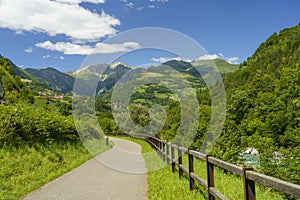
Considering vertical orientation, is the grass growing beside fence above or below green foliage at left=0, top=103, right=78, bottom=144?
below

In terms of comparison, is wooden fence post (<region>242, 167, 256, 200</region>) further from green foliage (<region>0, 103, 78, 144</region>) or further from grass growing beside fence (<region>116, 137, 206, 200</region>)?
green foliage (<region>0, 103, 78, 144</region>)

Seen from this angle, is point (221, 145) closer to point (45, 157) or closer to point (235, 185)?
point (235, 185)

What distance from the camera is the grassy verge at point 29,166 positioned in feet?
26.6

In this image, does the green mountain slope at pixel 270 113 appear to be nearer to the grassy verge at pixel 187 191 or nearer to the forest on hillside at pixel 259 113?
the forest on hillside at pixel 259 113

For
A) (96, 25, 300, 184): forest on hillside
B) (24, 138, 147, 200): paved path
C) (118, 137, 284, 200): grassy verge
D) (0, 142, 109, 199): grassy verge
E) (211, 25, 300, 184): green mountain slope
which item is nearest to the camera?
(118, 137, 284, 200): grassy verge

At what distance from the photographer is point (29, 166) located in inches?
415

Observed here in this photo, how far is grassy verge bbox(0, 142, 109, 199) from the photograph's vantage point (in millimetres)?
8094

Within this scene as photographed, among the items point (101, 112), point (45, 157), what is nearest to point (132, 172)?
point (45, 157)

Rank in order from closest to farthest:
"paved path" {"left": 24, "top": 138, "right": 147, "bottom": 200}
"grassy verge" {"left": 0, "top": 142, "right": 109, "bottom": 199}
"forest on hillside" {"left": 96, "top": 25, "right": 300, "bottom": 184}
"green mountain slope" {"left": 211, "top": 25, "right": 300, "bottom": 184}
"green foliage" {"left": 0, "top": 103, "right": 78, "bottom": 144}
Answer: "paved path" {"left": 24, "top": 138, "right": 147, "bottom": 200}, "grassy verge" {"left": 0, "top": 142, "right": 109, "bottom": 199}, "green mountain slope" {"left": 211, "top": 25, "right": 300, "bottom": 184}, "forest on hillside" {"left": 96, "top": 25, "right": 300, "bottom": 184}, "green foliage" {"left": 0, "top": 103, "right": 78, "bottom": 144}

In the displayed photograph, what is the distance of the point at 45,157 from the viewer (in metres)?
12.3

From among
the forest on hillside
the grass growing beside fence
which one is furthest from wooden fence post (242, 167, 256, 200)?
the forest on hillside

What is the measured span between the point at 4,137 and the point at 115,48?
5.77m

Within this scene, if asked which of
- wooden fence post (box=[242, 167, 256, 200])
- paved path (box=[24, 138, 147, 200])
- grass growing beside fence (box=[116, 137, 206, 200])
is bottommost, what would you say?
paved path (box=[24, 138, 147, 200])

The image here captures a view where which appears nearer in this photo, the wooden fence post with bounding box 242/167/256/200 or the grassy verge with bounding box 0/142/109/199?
the wooden fence post with bounding box 242/167/256/200
